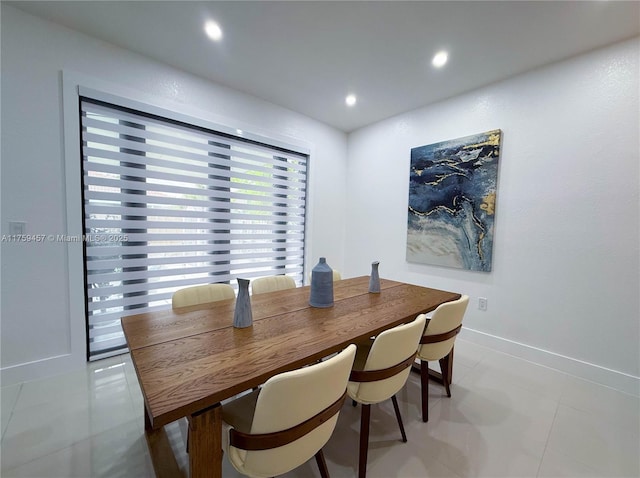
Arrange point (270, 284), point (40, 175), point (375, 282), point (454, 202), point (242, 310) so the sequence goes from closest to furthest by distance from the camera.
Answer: point (242, 310), point (40, 175), point (375, 282), point (270, 284), point (454, 202)

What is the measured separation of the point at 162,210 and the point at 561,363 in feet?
12.7

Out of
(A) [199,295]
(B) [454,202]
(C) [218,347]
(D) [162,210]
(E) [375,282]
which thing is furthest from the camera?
(B) [454,202]

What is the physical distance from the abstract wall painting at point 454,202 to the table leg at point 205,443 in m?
2.71

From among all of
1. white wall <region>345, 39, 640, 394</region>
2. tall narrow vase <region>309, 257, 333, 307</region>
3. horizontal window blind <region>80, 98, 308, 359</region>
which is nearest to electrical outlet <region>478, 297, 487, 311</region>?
white wall <region>345, 39, 640, 394</region>

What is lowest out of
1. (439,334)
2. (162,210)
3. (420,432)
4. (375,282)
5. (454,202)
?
(420,432)

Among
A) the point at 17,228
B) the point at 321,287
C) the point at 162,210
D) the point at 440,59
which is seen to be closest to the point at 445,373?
the point at 321,287

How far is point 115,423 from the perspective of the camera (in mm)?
1595

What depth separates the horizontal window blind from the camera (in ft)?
7.16

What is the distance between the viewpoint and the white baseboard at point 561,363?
199 centimetres

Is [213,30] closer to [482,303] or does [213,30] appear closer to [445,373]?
[445,373]

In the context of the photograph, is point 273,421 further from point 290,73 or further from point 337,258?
point 337,258

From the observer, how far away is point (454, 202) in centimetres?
281

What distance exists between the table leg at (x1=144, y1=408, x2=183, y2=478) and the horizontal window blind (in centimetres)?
129

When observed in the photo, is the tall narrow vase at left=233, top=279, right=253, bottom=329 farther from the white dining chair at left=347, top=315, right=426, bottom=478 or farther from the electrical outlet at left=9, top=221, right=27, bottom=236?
the electrical outlet at left=9, top=221, right=27, bottom=236
